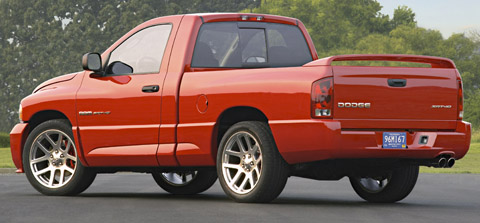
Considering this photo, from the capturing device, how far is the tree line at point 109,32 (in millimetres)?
70500

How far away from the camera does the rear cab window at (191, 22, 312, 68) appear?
10.4 metres

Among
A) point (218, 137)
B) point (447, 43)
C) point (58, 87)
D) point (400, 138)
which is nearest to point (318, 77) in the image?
point (400, 138)

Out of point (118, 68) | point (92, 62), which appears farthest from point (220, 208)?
point (92, 62)

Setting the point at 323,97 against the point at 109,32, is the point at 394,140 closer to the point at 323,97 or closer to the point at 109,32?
the point at 323,97

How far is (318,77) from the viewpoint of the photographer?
8.90 metres

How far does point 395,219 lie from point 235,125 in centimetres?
208

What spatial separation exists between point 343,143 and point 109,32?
6543 cm

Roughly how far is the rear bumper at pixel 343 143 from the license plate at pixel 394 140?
4 cm

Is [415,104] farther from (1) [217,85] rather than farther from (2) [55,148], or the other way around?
(2) [55,148]

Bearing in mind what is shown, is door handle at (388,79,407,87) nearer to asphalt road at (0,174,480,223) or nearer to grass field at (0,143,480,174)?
asphalt road at (0,174,480,223)

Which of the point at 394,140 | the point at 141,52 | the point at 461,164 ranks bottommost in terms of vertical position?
the point at 461,164

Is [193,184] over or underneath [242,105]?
underneath

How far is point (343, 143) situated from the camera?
8.89m

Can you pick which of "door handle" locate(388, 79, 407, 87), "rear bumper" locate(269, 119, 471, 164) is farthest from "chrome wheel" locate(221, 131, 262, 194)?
"door handle" locate(388, 79, 407, 87)
